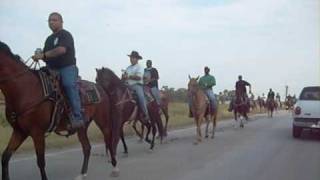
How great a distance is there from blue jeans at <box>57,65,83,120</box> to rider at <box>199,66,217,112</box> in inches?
393

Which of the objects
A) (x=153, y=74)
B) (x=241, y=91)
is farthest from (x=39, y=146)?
(x=241, y=91)

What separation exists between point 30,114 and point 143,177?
8.43ft

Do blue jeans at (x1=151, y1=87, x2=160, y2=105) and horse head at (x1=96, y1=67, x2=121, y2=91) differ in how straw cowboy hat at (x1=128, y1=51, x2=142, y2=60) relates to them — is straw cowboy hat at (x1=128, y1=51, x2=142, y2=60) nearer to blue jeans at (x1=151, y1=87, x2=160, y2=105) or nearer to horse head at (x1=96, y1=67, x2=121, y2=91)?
horse head at (x1=96, y1=67, x2=121, y2=91)

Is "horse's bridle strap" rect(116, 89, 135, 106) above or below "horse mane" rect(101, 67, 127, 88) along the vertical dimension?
below

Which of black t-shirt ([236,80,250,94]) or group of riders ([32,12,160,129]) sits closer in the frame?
group of riders ([32,12,160,129])

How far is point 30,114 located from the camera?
30.7 ft

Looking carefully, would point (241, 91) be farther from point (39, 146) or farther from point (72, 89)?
point (39, 146)

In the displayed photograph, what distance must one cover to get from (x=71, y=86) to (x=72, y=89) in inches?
2.1

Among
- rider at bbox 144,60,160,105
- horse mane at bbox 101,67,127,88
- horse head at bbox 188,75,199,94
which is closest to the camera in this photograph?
horse mane at bbox 101,67,127,88

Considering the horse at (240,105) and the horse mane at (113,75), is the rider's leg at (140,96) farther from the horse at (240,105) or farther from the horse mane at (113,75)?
the horse at (240,105)

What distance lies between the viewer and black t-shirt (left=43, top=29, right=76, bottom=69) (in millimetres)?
10109

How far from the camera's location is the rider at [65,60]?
33.2 ft

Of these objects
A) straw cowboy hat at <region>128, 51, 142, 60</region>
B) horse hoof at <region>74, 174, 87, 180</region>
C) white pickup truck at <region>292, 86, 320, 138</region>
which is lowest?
horse hoof at <region>74, 174, 87, 180</region>

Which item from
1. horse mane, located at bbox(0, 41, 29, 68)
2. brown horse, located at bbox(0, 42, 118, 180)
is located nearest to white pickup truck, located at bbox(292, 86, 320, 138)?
brown horse, located at bbox(0, 42, 118, 180)
